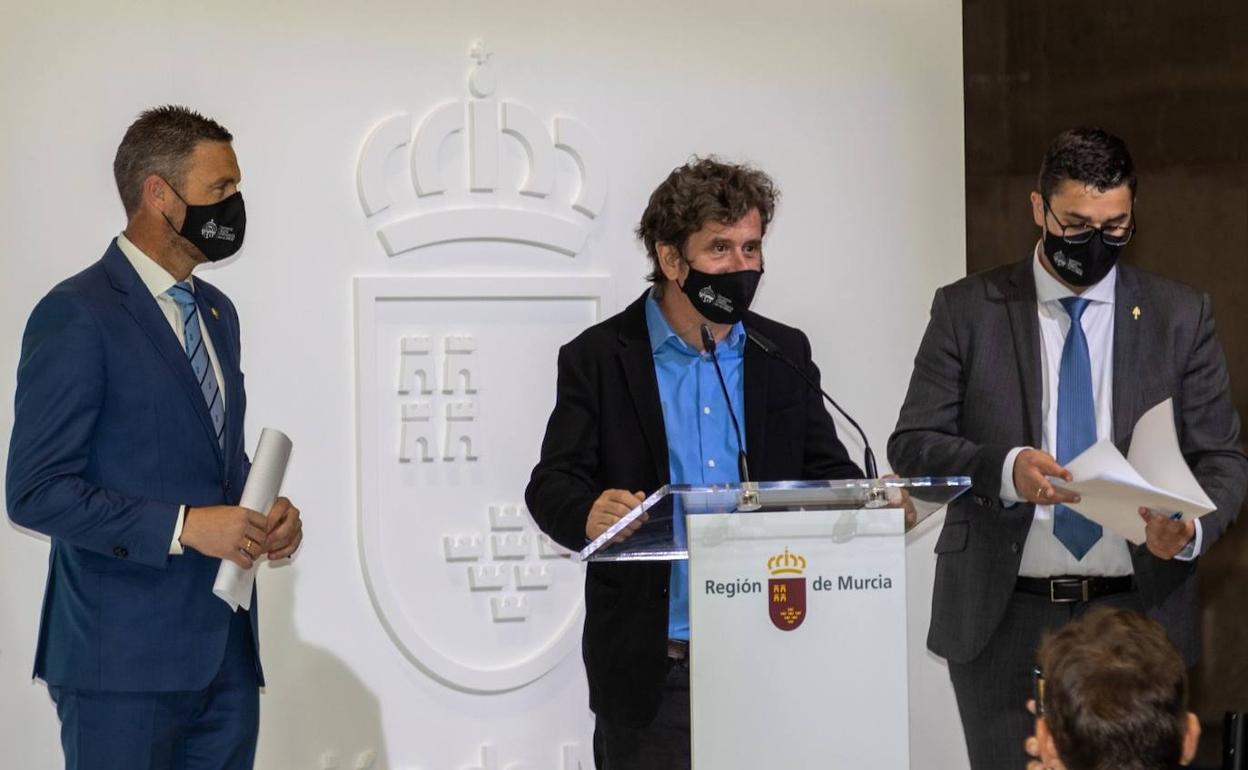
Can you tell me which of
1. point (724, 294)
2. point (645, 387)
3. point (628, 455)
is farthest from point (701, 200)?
point (628, 455)

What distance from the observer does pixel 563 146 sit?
15.1 feet

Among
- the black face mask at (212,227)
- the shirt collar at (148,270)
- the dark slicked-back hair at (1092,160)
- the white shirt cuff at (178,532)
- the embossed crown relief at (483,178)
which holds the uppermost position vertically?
the embossed crown relief at (483,178)

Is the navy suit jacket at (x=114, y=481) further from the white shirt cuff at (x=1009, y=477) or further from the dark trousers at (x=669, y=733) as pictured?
the white shirt cuff at (x=1009, y=477)

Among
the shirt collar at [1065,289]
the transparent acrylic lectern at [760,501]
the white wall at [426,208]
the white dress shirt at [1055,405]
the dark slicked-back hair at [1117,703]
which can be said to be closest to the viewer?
the dark slicked-back hair at [1117,703]

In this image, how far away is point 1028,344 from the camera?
11.5ft

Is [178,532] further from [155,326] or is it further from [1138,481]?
[1138,481]

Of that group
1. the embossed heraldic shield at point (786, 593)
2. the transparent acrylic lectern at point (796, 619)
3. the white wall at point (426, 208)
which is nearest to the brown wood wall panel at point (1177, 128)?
the white wall at point (426, 208)

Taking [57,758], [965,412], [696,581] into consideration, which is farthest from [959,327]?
[57,758]

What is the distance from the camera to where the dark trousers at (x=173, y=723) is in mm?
3166

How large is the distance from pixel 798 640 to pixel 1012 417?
1036mm

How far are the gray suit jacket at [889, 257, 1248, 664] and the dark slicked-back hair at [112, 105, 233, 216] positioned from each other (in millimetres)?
1780

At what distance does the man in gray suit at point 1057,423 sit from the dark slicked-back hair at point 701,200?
60cm

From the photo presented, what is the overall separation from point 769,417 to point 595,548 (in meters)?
0.77

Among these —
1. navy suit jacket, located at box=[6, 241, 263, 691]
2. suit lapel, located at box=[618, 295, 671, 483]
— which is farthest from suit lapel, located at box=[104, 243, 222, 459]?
suit lapel, located at box=[618, 295, 671, 483]
